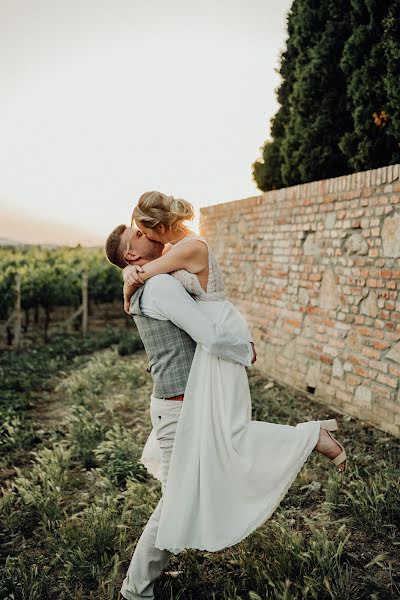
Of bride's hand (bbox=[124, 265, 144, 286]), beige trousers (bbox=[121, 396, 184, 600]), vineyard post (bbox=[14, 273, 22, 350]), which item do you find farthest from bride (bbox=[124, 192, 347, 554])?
vineyard post (bbox=[14, 273, 22, 350])

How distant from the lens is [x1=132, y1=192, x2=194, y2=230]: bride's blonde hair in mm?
2199

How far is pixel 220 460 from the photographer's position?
2.25 m

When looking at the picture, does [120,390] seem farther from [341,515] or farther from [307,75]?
[307,75]

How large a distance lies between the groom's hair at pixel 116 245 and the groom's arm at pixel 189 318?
0.24 metres

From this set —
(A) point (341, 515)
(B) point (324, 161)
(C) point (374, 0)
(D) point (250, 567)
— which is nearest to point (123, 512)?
(D) point (250, 567)

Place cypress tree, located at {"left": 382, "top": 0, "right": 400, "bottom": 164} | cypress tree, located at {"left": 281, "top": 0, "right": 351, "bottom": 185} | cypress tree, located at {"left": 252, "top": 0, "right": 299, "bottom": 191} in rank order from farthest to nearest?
cypress tree, located at {"left": 252, "top": 0, "right": 299, "bottom": 191}
cypress tree, located at {"left": 281, "top": 0, "right": 351, "bottom": 185}
cypress tree, located at {"left": 382, "top": 0, "right": 400, "bottom": 164}

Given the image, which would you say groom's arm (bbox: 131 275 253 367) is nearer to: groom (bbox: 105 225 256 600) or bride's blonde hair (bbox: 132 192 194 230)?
groom (bbox: 105 225 256 600)

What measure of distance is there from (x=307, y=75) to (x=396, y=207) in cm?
313

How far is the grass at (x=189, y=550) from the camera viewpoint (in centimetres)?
262

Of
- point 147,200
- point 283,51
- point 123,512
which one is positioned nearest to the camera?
point 147,200

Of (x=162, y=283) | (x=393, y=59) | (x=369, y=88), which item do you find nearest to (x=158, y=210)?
(x=162, y=283)

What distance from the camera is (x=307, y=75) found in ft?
21.4

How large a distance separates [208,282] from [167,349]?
36cm

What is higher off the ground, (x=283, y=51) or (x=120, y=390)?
(x=283, y=51)
